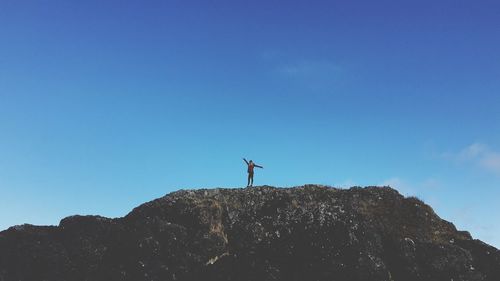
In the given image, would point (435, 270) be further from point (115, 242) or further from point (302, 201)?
point (115, 242)

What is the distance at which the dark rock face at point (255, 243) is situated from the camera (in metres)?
38.2

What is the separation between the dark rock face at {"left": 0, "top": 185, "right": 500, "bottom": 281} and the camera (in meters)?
38.2

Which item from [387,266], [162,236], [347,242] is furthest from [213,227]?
[387,266]

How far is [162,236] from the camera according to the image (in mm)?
41438

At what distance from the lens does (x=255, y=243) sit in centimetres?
4047

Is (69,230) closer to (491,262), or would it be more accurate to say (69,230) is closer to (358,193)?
(358,193)

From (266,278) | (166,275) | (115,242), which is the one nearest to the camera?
(266,278)

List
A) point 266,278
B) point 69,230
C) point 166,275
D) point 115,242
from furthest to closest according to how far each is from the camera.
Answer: point 69,230, point 115,242, point 166,275, point 266,278

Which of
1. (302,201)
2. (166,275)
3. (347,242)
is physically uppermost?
(302,201)

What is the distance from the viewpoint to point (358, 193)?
4938 centimetres

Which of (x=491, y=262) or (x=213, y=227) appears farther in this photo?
(x=213, y=227)

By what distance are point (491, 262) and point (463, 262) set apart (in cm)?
269

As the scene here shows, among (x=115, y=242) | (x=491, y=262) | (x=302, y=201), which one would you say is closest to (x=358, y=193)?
(x=302, y=201)

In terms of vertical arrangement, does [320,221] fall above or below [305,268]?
above
